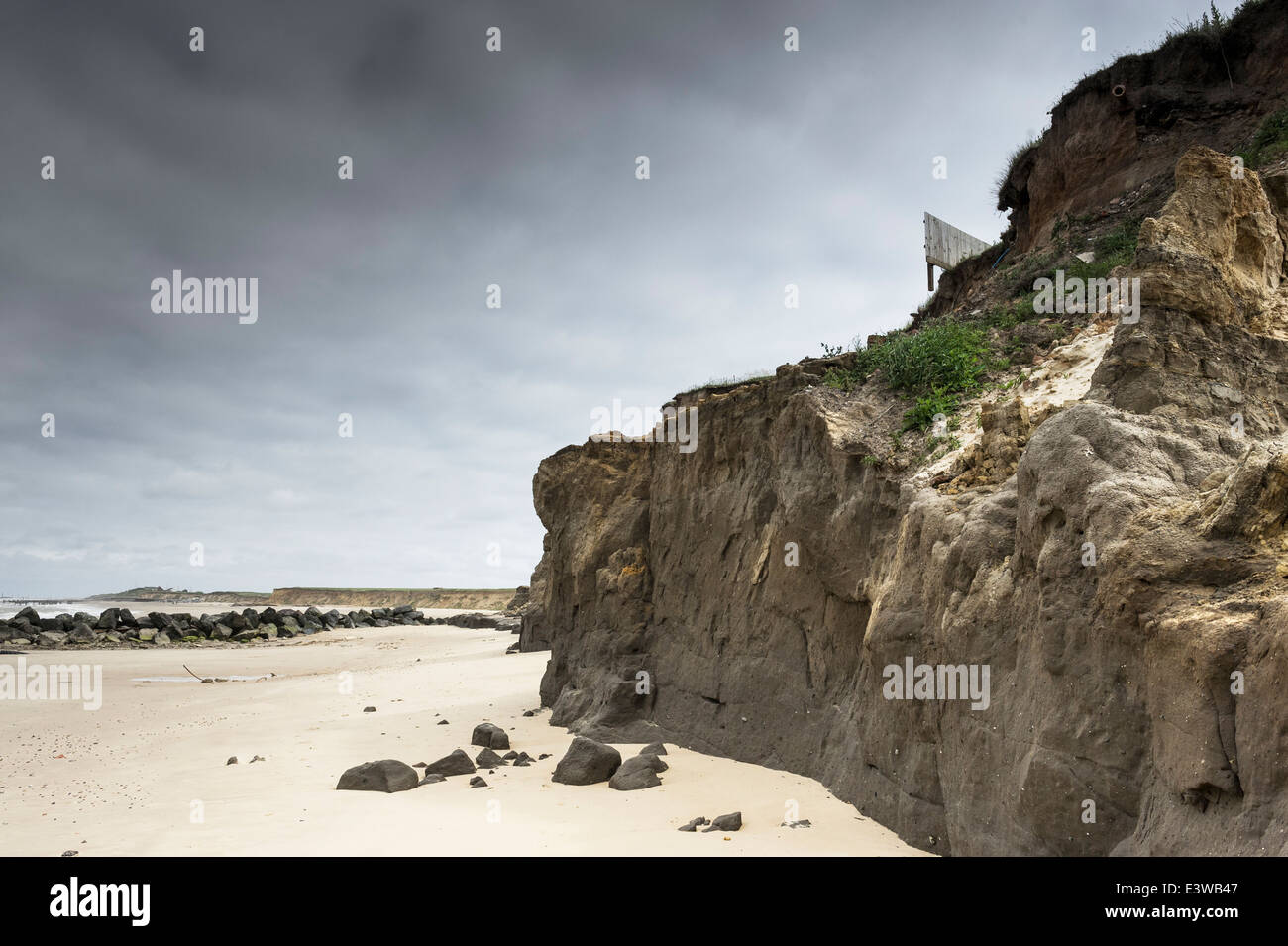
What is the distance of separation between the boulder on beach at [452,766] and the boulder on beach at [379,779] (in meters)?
0.42

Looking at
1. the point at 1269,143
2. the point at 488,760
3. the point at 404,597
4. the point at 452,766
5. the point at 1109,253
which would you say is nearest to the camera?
the point at 452,766

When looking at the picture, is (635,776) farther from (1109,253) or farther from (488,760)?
(1109,253)

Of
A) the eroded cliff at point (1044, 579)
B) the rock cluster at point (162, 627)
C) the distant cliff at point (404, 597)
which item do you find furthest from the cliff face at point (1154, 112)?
the distant cliff at point (404, 597)

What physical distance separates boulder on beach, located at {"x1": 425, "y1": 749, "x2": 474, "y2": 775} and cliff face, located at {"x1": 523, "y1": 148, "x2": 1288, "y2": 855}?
6.73 ft

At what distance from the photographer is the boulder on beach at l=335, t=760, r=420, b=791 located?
8312mm

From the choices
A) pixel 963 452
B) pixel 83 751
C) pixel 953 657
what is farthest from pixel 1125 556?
pixel 83 751

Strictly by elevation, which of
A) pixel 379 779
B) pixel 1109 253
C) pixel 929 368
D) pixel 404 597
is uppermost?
pixel 1109 253

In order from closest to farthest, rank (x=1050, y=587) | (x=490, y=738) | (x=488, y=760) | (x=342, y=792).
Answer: (x=1050, y=587) → (x=342, y=792) → (x=488, y=760) → (x=490, y=738)

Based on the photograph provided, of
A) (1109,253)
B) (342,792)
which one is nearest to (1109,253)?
(1109,253)

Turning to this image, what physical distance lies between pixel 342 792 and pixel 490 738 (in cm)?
239

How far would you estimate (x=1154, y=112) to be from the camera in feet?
43.1

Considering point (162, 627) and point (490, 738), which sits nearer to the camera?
point (490, 738)

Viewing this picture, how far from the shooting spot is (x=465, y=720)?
42.0ft

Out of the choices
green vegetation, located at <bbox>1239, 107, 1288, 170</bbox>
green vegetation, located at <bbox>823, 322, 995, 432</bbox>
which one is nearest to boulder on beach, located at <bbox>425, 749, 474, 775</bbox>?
Result: green vegetation, located at <bbox>823, 322, 995, 432</bbox>
